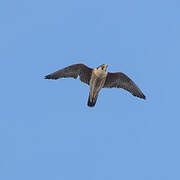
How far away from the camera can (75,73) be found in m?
28.5

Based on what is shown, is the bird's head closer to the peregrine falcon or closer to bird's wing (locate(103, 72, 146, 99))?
the peregrine falcon

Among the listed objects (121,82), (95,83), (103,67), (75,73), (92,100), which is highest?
(103,67)

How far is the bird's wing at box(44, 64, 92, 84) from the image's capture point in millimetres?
28250

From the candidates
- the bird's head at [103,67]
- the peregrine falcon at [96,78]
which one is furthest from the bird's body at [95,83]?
the bird's head at [103,67]

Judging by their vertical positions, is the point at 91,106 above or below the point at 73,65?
below

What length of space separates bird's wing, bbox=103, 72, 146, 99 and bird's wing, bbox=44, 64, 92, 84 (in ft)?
4.00

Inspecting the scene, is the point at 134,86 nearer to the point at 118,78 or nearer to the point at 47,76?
the point at 118,78

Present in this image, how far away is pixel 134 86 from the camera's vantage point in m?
29.2

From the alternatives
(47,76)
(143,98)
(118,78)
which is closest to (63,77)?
(47,76)

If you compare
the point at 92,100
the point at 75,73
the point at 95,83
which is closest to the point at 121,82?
the point at 95,83

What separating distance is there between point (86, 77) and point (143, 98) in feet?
12.7

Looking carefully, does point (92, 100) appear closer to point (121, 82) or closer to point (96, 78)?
point (96, 78)

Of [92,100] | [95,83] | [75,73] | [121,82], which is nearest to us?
[95,83]

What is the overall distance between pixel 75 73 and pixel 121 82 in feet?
9.44
